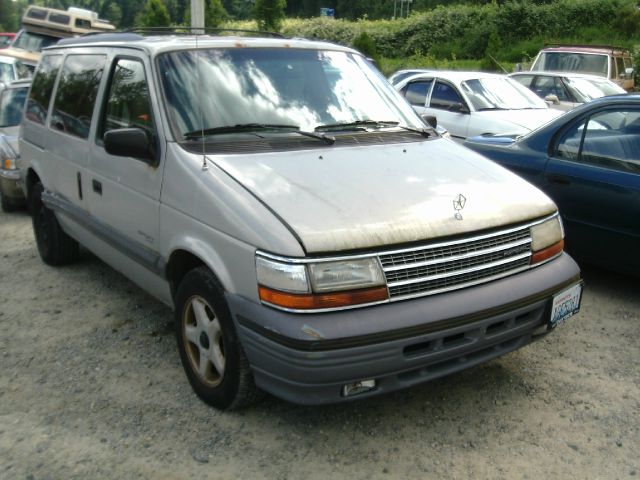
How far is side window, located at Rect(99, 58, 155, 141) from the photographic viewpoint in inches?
151

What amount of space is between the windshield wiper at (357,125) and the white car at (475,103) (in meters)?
5.31

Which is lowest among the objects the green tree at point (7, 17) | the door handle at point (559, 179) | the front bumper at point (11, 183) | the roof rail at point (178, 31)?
the green tree at point (7, 17)

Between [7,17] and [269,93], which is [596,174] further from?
[7,17]

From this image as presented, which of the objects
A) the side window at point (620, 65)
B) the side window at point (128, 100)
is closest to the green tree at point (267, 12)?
the side window at point (620, 65)

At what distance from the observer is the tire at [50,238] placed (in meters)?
5.63

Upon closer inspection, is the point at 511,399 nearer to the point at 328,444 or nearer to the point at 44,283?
the point at 328,444

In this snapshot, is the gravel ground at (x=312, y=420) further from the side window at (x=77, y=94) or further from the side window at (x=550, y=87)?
the side window at (x=550, y=87)

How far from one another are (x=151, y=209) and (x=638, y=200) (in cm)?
324

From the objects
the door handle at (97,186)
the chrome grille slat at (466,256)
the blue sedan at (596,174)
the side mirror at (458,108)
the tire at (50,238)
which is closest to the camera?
the chrome grille slat at (466,256)

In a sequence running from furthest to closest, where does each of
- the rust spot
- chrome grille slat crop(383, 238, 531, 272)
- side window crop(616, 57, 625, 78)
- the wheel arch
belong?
side window crop(616, 57, 625, 78) < the wheel arch < chrome grille slat crop(383, 238, 531, 272) < the rust spot

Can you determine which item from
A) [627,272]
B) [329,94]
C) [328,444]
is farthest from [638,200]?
[328,444]

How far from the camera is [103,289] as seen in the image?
5266 mm

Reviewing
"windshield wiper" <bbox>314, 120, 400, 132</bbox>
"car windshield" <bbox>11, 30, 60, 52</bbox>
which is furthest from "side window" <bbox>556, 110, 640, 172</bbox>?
"car windshield" <bbox>11, 30, 60, 52</bbox>

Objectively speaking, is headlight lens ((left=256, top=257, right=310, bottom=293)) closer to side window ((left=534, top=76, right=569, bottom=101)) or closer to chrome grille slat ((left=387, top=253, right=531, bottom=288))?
chrome grille slat ((left=387, top=253, right=531, bottom=288))
